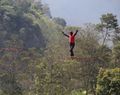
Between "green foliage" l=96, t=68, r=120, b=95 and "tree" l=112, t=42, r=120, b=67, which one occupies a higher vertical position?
"tree" l=112, t=42, r=120, b=67

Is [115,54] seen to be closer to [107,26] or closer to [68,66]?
[68,66]

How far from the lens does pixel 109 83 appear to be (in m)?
Answer: 38.6

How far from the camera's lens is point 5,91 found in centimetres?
4347

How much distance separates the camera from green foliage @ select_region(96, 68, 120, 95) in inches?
1479

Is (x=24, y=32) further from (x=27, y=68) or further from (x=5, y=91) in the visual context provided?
(x=5, y=91)

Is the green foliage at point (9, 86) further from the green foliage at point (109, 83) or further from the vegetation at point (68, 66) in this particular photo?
the green foliage at point (109, 83)

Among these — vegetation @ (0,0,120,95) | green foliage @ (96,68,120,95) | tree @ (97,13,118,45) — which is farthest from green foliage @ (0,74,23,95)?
tree @ (97,13,118,45)

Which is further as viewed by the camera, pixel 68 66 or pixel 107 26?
pixel 107 26

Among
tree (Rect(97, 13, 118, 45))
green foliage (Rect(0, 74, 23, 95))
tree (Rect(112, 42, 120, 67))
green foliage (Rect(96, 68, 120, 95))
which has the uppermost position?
tree (Rect(97, 13, 118, 45))

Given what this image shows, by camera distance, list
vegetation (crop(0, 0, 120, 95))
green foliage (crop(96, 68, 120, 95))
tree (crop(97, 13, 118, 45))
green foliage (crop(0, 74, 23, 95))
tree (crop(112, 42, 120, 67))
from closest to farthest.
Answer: green foliage (crop(96, 68, 120, 95)), green foliage (crop(0, 74, 23, 95)), vegetation (crop(0, 0, 120, 95)), tree (crop(112, 42, 120, 67)), tree (crop(97, 13, 118, 45))

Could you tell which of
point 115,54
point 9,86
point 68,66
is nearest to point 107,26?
point 115,54

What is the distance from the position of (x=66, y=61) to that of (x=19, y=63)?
9407 mm

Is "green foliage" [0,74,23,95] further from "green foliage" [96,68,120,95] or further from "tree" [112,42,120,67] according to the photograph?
"tree" [112,42,120,67]

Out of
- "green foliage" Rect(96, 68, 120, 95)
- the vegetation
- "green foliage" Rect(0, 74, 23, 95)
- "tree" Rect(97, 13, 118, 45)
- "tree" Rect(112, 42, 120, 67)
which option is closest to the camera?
"green foliage" Rect(96, 68, 120, 95)
